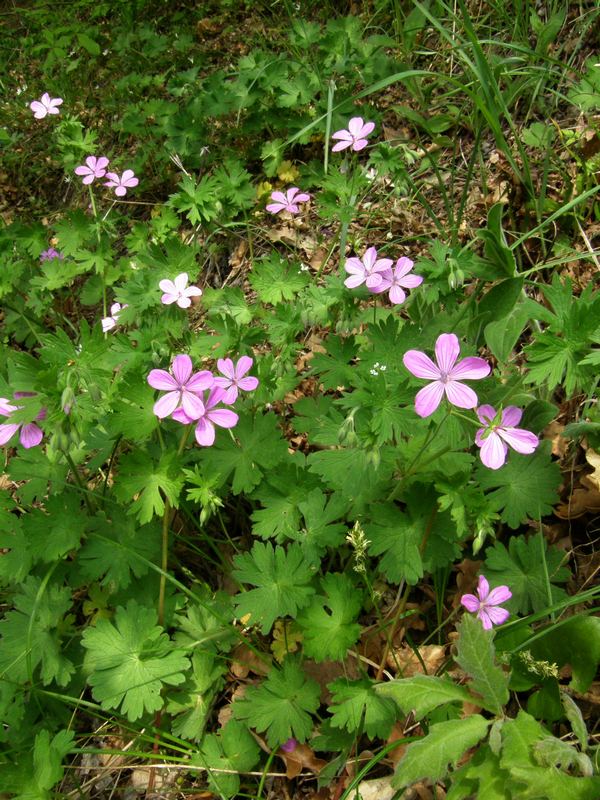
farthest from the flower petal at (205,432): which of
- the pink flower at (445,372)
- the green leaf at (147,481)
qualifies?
the pink flower at (445,372)

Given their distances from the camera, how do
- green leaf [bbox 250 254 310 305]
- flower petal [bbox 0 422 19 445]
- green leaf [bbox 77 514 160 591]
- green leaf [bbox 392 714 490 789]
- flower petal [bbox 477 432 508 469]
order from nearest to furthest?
green leaf [bbox 392 714 490 789], flower petal [bbox 477 432 508 469], flower petal [bbox 0 422 19 445], green leaf [bbox 77 514 160 591], green leaf [bbox 250 254 310 305]

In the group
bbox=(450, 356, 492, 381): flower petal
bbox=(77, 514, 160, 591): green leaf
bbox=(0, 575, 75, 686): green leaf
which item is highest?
bbox=(450, 356, 492, 381): flower petal

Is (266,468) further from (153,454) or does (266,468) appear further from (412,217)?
(412,217)

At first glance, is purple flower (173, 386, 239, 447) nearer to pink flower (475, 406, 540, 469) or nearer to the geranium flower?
the geranium flower

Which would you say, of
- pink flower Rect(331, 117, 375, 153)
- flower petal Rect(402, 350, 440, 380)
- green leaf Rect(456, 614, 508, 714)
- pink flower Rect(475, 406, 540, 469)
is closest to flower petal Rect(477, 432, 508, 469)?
pink flower Rect(475, 406, 540, 469)

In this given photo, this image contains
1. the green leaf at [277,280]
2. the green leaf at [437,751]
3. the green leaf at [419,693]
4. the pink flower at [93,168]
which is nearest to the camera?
the green leaf at [437,751]

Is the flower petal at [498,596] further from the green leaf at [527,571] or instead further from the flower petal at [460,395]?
the flower petal at [460,395]
